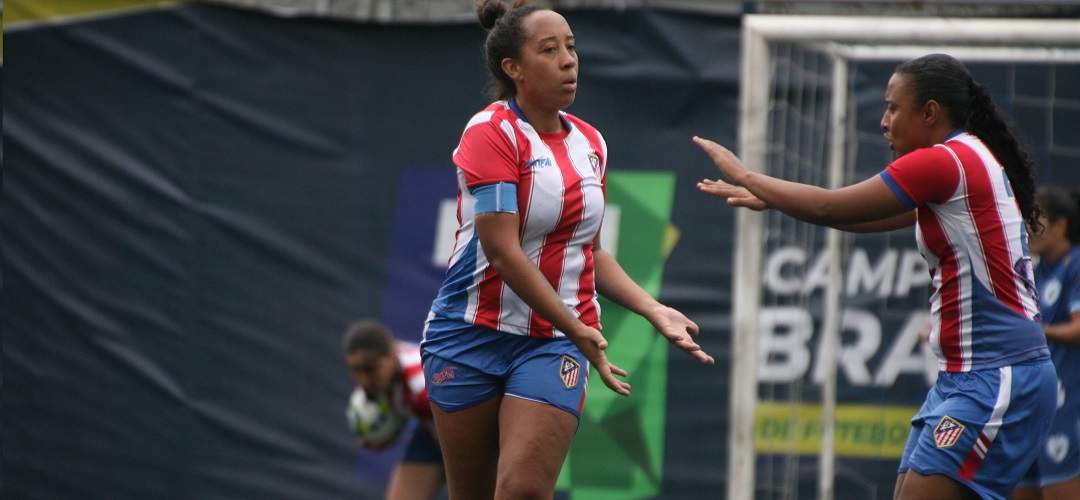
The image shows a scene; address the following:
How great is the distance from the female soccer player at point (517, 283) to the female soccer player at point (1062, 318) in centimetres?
301

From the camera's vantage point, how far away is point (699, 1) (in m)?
8.48

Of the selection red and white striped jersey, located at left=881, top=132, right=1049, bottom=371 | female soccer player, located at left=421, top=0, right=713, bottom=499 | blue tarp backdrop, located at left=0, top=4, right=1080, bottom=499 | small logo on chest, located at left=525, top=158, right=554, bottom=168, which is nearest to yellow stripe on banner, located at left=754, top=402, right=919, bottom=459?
blue tarp backdrop, located at left=0, top=4, right=1080, bottom=499

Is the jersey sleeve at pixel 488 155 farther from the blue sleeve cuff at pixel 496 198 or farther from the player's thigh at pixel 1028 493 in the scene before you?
the player's thigh at pixel 1028 493

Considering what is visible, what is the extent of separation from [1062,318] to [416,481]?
10.8ft

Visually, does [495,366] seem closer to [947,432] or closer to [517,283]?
[517,283]

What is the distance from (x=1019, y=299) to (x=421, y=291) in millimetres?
4953

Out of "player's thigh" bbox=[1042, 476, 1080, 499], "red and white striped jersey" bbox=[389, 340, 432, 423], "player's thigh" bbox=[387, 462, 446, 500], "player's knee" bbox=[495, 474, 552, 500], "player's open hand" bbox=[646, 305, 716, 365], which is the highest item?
"player's open hand" bbox=[646, 305, 716, 365]

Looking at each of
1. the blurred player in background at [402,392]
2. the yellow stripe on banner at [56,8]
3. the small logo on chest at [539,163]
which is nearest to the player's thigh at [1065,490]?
the blurred player in background at [402,392]

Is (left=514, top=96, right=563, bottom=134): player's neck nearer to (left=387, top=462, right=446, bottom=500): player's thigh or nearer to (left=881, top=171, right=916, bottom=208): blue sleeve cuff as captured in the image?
(left=881, top=171, right=916, bottom=208): blue sleeve cuff

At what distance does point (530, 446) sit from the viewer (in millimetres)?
4254

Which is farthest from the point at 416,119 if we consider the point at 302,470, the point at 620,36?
the point at 302,470

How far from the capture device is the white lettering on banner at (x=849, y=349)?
324 inches

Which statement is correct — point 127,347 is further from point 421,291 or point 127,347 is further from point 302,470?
point 421,291

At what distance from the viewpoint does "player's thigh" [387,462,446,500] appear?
6.95 m
